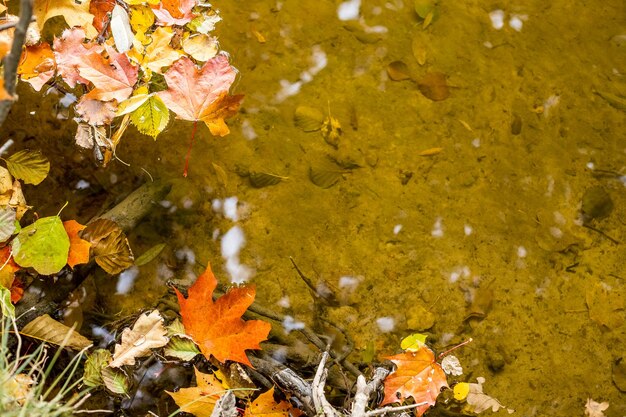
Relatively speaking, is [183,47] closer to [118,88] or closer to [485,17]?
[118,88]

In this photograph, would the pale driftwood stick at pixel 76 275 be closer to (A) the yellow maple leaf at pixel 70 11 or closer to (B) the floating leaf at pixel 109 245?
(B) the floating leaf at pixel 109 245

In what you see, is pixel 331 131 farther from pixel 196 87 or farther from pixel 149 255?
pixel 149 255

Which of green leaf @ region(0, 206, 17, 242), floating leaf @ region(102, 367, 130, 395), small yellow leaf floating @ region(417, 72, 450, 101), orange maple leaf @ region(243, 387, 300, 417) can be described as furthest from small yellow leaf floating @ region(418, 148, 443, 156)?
green leaf @ region(0, 206, 17, 242)

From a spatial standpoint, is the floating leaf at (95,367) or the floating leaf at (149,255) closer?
the floating leaf at (95,367)

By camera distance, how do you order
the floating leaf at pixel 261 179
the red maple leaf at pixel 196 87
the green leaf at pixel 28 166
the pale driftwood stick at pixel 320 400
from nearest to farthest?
the pale driftwood stick at pixel 320 400, the red maple leaf at pixel 196 87, the green leaf at pixel 28 166, the floating leaf at pixel 261 179

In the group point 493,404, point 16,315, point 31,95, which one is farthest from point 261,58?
point 493,404

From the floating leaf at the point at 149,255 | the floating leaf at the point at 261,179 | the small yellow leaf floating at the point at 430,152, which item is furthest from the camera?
the small yellow leaf floating at the point at 430,152

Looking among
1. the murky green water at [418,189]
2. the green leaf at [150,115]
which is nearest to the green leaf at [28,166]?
the murky green water at [418,189]

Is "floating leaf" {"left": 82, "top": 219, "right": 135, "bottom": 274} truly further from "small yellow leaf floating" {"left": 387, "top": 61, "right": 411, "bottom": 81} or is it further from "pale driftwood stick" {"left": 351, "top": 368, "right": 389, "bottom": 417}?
"small yellow leaf floating" {"left": 387, "top": 61, "right": 411, "bottom": 81}
